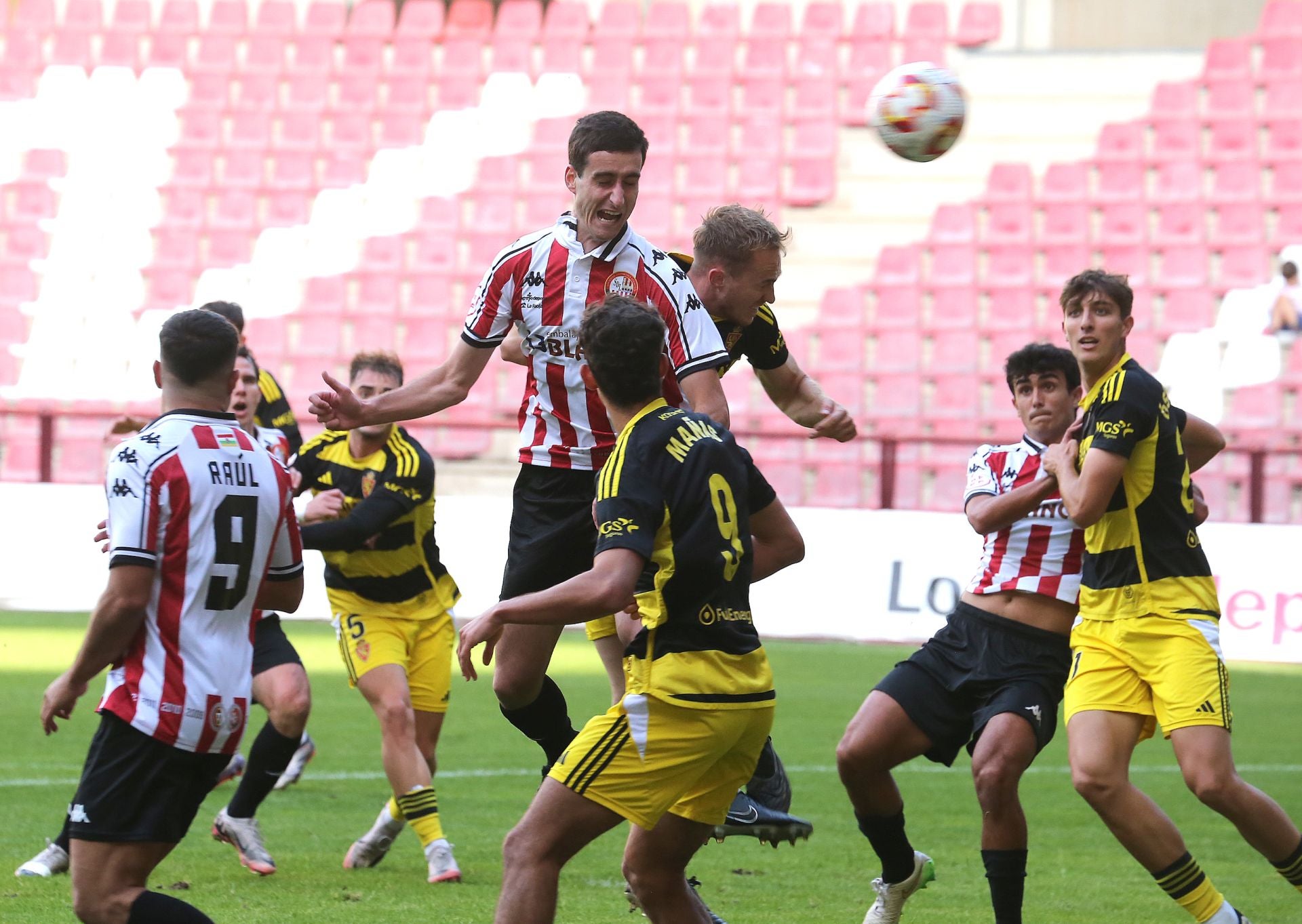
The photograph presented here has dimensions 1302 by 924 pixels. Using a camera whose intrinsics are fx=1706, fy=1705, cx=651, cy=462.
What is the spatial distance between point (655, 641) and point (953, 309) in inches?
592

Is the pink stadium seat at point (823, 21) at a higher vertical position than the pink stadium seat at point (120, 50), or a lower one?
higher

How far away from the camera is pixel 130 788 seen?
14.0ft

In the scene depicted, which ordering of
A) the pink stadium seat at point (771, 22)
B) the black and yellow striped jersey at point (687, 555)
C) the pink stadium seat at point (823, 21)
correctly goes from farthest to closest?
the pink stadium seat at point (771, 22) → the pink stadium seat at point (823, 21) → the black and yellow striped jersey at point (687, 555)

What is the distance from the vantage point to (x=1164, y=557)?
18.4ft

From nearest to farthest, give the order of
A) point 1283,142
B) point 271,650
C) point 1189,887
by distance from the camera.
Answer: point 1189,887 → point 271,650 → point 1283,142

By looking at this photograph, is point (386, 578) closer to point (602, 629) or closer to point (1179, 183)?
point (602, 629)

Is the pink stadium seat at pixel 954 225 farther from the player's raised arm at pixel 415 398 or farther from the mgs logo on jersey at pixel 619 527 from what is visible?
the mgs logo on jersey at pixel 619 527

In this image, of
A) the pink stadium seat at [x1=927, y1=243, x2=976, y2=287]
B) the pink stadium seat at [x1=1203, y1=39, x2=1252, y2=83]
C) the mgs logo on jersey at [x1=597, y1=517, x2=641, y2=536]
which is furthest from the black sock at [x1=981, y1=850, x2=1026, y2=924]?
the pink stadium seat at [x1=1203, y1=39, x2=1252, y2=83]

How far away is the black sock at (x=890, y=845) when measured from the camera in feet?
19.6

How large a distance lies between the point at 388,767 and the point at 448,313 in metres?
13.3

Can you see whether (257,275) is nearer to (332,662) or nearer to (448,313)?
(448,313)

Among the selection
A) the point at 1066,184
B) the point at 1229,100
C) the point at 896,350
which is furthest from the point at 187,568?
the point at 1229,100

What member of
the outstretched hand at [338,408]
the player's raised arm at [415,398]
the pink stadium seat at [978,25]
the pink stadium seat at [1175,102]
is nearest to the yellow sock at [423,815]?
the player's raised arm at [415,398]

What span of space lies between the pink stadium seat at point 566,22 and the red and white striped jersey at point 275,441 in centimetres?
1535
